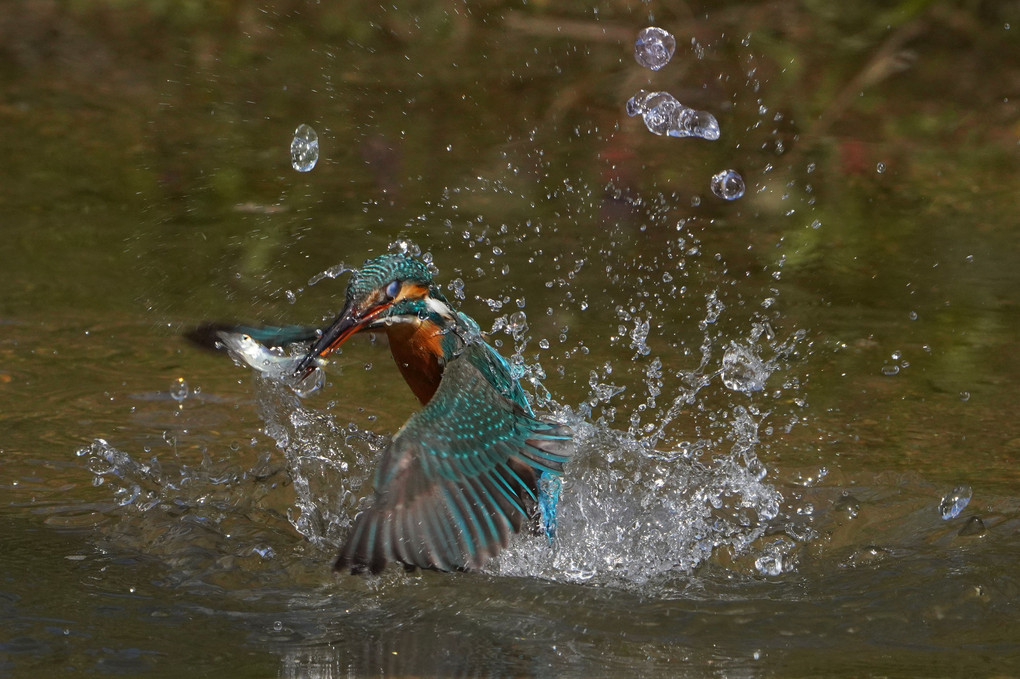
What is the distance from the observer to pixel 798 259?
18.6ft

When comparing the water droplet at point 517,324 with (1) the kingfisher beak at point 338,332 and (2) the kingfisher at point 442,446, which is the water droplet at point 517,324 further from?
(1) the kingfisher beak at point 338,332

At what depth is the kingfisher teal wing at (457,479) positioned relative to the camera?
307cm

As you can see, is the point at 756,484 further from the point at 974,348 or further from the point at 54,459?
the point at 54,459

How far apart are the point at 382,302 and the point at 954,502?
5.41ft

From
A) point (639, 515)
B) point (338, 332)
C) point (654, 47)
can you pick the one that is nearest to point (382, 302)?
point (338, 332)

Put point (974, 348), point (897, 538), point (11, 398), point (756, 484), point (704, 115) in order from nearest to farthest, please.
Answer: point (897, 538) → point (756, 484) → point (11, 398) → point (974, 348) → point (704, 115)

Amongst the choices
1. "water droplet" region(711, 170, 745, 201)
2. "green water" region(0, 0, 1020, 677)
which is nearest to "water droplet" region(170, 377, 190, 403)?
"green water" region(0, 0, 1020, 677)

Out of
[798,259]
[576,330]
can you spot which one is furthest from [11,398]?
[798,259]

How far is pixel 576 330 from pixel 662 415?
646 millimetres

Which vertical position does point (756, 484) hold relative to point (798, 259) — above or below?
below

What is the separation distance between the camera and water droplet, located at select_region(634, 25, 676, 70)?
7.13 meters

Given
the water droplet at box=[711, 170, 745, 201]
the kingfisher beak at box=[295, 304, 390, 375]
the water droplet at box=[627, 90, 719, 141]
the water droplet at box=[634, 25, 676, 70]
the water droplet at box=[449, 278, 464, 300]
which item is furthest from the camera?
the water droplet at box=[634, 25, 676, 70]

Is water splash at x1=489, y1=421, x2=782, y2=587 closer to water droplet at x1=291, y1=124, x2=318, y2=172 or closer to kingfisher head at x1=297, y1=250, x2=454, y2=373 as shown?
kingfisher head at x1=297, y1=250, x2=454, y2=373

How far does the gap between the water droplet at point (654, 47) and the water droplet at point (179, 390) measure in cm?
344
